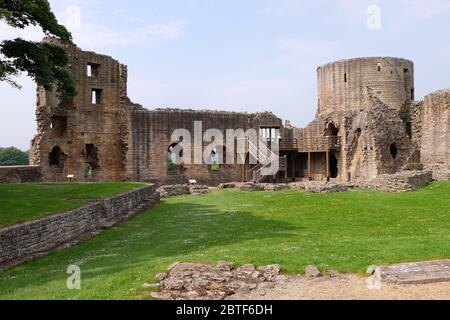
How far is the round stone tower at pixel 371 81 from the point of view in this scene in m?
43.6

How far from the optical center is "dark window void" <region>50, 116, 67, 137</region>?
118ft

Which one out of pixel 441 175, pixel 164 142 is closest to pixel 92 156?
pixel 164 142

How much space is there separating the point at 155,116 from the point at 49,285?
102 ft

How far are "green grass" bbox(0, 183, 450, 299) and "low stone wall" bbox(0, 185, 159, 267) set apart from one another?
1.81 feet

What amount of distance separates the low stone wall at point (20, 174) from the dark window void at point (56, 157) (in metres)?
2.49

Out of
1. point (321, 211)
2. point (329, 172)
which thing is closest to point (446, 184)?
point (321, 211)

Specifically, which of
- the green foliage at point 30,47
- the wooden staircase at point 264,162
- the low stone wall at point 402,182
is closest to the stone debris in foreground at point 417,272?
the green foliage at point 30,47

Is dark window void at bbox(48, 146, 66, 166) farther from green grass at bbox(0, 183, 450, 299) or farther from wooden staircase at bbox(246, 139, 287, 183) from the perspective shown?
green grass at bbox(0, 183, 450, 299)

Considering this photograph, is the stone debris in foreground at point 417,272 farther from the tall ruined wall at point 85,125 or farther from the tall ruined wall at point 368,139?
the tall ruined wall at point 85,125

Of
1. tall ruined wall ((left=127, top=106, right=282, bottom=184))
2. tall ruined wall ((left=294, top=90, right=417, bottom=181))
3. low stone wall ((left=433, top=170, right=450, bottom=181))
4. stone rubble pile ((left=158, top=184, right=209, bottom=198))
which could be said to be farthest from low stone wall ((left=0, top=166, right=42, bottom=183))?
low stone wall ((left=433, top=170, right=450, bottom=181))

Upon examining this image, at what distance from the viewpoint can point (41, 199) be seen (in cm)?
1781

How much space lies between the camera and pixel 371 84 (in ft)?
143

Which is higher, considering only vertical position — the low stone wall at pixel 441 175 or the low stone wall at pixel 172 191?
the low stone wall at pixel 441 175

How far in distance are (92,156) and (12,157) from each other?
209 ft
